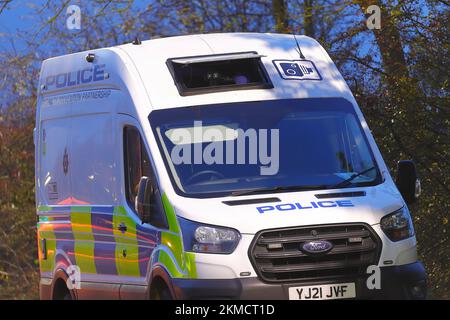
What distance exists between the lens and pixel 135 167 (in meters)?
10.7

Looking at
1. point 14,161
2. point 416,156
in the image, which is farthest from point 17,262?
point 416,156

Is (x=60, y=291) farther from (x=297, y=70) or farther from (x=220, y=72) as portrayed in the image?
(x=297, y=70)

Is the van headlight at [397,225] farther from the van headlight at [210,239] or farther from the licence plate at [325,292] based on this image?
the van headlight at [210,239]

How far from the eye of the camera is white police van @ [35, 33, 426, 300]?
9.48 meters

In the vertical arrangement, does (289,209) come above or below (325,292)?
above

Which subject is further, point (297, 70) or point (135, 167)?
point (297, 70)

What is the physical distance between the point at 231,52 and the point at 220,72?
272 mm

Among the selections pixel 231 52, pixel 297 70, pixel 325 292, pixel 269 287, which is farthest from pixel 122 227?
pixel 325 292

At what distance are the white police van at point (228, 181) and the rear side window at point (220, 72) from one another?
0.01 m

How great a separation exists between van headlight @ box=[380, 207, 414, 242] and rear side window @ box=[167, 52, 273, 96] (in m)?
1.67

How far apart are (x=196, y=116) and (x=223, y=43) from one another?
Answer: 107 cm

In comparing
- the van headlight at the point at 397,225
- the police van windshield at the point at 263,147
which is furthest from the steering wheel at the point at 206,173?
the van headlight at the point at 397,225

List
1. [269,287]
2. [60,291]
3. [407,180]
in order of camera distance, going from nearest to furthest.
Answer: [269,287], [407,180], [60,291]

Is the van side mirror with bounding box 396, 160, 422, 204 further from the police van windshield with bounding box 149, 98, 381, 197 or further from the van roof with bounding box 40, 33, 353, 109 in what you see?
the van roof with bounding box 40, 33, 353, 109
